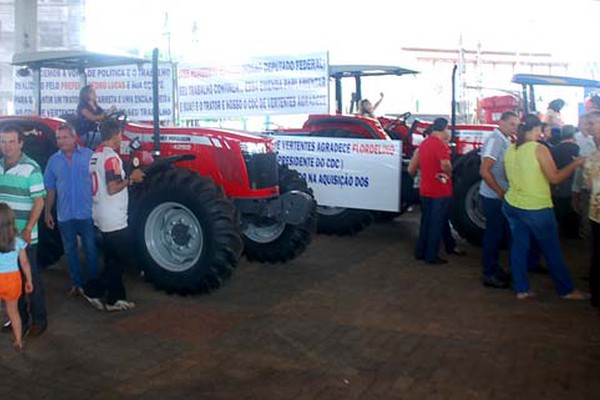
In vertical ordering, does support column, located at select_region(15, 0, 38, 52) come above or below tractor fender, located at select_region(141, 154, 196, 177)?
above

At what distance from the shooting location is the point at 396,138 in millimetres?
10289

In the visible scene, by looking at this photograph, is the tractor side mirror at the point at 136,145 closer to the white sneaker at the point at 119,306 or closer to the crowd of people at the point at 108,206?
the crowd of people at the point at 108,206

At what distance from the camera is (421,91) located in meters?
24.9

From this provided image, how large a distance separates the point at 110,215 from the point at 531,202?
3.73m

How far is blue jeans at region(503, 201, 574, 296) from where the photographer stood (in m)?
6.43

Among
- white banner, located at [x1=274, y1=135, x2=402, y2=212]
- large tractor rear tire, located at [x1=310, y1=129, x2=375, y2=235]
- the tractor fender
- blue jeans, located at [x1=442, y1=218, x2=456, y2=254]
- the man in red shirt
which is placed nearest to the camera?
the tractor fender

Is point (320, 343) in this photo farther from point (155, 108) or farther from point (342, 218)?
point (342, 218)

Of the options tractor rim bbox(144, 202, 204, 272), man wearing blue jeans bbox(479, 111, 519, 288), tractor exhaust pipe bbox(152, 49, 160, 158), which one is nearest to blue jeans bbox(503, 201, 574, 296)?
man wearing blue jeans bbox(479, 111, 519, 288)

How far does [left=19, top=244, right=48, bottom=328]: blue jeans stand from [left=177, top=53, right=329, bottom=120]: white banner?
4.76 meters

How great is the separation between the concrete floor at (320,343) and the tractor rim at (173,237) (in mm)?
364

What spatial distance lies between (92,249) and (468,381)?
3.58 m

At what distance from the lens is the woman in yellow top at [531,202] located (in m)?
6.34

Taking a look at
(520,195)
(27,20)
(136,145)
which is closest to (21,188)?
(136,145)

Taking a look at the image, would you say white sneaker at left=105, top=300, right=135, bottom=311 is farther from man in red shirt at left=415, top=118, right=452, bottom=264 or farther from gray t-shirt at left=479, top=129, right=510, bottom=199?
gray t-shirt at left=479, top=129, right=510, bottom=199
